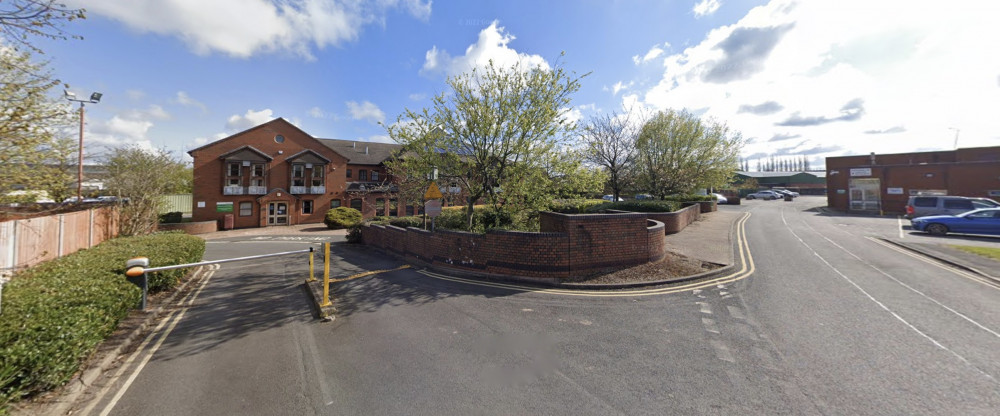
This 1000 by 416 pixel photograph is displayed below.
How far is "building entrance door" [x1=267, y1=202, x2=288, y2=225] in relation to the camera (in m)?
27.0

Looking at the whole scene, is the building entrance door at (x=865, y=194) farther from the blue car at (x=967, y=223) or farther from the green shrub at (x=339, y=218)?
the green shrub at (x=339, y=218)

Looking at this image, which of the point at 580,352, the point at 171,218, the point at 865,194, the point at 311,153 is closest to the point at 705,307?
the point at 580,352

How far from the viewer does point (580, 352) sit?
463cm

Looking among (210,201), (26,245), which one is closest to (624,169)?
(26,245)

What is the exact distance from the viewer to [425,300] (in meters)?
7.04

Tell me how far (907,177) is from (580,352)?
135ft

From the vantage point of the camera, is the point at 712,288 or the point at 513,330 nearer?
the point at 513,330

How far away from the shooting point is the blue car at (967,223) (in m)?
14.8

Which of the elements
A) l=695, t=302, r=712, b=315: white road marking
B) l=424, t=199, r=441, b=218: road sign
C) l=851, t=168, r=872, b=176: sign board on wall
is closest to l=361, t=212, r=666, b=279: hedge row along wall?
l=424, t=199, r=441, b=218: road sign

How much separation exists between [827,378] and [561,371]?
325 cm

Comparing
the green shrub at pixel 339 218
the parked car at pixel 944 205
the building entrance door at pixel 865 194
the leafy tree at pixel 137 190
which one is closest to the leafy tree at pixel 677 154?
the parked car at pixel 944 205

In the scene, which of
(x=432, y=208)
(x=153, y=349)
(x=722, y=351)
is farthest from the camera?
(x=432, y=208)

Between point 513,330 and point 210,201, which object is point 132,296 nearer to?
point 513,330

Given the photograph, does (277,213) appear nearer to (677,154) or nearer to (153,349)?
(153,349)
